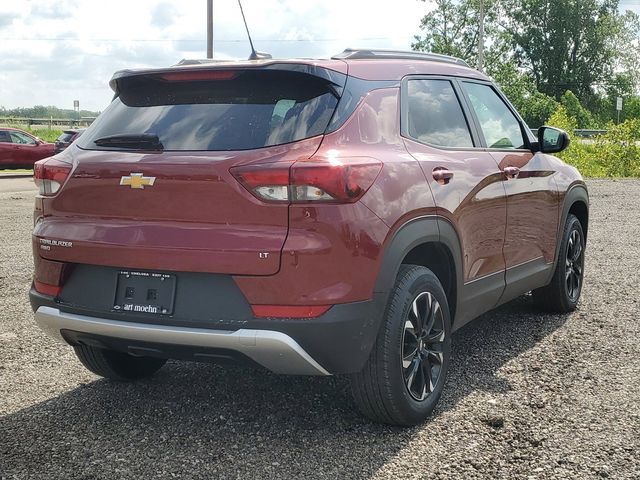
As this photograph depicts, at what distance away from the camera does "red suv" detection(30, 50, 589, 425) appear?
3311 mm

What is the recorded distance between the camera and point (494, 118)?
515 cm

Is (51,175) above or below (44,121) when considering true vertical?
above

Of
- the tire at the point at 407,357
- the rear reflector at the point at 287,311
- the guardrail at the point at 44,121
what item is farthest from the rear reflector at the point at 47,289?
the guardrail at the point at 44,121

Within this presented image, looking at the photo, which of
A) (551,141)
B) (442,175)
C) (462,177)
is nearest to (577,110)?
(551,141)

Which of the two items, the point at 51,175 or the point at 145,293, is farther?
the point at 51,175

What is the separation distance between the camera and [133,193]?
11.5ft

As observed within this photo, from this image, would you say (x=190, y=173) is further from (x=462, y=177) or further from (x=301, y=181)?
(x=462, y=177)

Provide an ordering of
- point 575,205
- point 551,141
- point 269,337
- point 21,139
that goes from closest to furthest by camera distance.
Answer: point 269,337 → point 551,141 → point 575,205 → point 21,139

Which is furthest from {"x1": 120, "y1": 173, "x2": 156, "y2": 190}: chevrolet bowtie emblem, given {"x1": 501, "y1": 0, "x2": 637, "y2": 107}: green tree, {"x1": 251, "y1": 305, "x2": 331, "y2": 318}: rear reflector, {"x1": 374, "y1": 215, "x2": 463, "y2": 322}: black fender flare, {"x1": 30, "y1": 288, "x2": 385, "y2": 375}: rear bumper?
{"x1": 501, "y1": 0, "x2": 637, "y2": 107}: green tree

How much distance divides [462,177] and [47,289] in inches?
85.0

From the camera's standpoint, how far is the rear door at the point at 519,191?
491cm

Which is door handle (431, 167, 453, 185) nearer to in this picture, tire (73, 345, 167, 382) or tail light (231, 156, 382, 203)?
tail light (231, 156, 382, 203)

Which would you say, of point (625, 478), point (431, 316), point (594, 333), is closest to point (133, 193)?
point (431, 316)

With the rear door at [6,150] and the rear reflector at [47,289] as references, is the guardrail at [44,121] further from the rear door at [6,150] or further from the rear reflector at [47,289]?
the rear reflector at [47,289]
